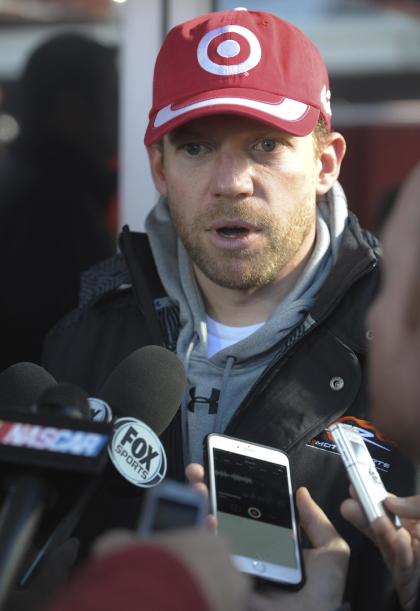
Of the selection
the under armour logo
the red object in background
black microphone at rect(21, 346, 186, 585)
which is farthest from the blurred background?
black microphone at rect(21, 346, 186, 585)

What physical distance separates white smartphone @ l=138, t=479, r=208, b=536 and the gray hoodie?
1.09 m

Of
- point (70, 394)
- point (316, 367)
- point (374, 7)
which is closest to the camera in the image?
point (70, 394)

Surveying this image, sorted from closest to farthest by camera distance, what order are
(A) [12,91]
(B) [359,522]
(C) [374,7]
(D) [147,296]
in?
(B) [359,522] < (D) [147,296] < (A) [12,91] < (C) [374,7]

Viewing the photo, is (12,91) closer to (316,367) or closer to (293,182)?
(293,182)

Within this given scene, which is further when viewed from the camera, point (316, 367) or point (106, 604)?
point (316, 367)

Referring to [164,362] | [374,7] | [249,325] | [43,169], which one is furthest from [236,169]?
[374,7]

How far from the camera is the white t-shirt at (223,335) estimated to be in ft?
7.41

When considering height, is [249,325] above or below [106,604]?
below

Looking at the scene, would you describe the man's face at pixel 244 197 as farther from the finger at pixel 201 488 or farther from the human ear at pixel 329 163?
the finger at pixel 201 488

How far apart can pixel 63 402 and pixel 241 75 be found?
1108 millimetres

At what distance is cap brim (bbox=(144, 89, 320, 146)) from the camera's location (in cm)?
213

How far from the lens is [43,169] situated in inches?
133

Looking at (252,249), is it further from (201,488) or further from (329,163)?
(201,488)

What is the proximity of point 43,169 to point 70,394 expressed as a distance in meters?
2.18
